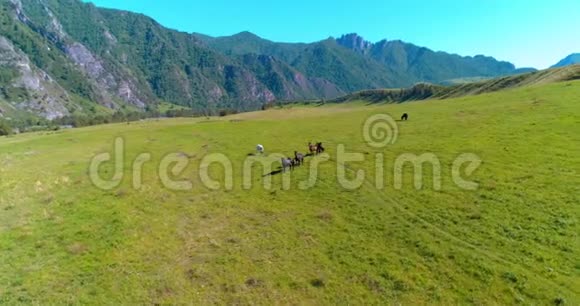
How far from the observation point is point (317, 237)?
2131cm

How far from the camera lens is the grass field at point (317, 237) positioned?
16406mm

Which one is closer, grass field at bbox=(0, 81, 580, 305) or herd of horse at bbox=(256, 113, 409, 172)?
grass field at bbox=(0, 81, 580, 305)

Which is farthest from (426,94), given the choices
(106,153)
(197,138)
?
(106,153)

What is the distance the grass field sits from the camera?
53.8 feet

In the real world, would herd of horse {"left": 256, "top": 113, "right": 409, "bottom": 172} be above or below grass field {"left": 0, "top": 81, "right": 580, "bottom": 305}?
above

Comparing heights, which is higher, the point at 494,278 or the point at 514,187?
the point at 514,187

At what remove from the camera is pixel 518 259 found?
56.8 ft

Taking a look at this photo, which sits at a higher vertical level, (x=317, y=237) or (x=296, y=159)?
(x=296, y=159)

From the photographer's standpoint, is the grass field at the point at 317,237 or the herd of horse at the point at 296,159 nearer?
the grass field at the point at 317,237

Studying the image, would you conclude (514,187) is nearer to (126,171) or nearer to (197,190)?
(197,190)

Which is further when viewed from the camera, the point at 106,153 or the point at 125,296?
the point at 106,153

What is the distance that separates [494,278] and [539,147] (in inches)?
874

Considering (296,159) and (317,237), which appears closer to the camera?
(317,237)

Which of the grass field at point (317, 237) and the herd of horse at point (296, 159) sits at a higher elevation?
the herd of horse at point (296, 159)
